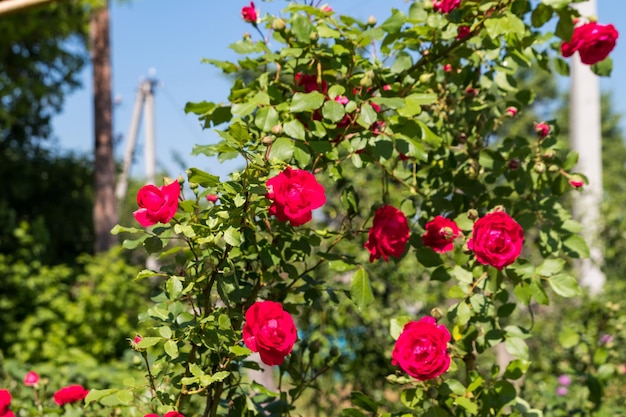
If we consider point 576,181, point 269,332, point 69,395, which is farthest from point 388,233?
point 69,395

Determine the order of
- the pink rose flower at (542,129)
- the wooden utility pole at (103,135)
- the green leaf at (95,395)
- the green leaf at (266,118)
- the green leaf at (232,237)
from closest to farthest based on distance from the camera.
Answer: the green leaf at (232,237)
the green leaf at (95,395)
the green leaf at (266,118)
the pink rose flower at (542,129)
the wooden utility pole at (103,135)

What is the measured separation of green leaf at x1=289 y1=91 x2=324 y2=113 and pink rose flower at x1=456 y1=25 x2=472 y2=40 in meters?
0.47

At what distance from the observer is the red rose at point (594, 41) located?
207 cm

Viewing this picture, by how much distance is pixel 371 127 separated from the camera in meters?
2.05

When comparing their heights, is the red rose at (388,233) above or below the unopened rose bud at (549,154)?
below

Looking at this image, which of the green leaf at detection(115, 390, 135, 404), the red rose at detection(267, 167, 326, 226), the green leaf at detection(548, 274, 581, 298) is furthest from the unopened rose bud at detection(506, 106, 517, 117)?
the green leaf at detection(115, 390, 135, 404)

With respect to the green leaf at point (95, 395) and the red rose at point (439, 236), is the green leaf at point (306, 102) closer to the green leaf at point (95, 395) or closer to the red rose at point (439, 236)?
the red rose at point (439, 236)

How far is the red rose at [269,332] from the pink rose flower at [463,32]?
960mm

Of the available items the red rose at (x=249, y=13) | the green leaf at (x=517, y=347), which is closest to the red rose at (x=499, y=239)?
the green leaf at (x=517, y=347)

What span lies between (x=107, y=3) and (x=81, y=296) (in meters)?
5.47

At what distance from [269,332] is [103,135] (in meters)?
9.24

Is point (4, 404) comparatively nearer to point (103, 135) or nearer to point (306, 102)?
point (306, 102)

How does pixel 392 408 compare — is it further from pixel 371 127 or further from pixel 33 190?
pixel 33 190

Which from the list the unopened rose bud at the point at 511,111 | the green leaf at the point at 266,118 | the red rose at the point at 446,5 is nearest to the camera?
the green leaf at the point at 266,118
